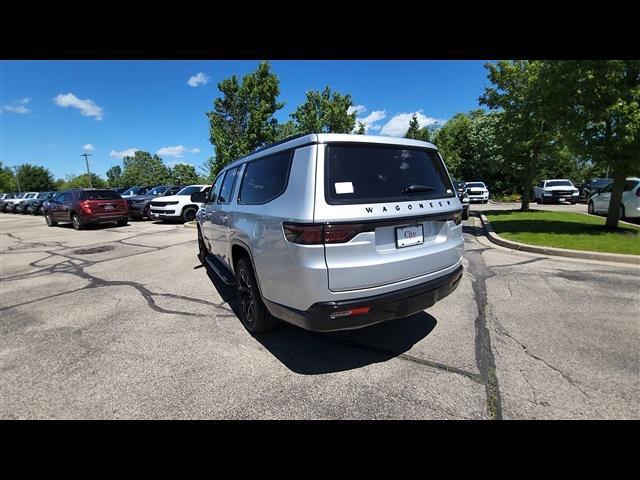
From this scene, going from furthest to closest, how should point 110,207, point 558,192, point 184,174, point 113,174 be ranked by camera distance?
point 113,174 → point 184,174 → point 558,192 → point 110,207

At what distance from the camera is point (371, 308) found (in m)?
2.38

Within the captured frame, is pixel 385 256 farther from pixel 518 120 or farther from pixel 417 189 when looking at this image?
pixel 518 120

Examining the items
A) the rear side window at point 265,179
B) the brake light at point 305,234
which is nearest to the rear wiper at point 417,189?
the brake light at point 305,234

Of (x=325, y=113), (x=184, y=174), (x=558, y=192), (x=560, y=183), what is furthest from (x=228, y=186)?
(x=184, y=174)

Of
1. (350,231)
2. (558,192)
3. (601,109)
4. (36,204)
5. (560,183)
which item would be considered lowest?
(558,192)

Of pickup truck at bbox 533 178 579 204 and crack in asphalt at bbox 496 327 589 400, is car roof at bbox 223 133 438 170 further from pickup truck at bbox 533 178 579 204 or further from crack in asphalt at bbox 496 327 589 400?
pickup truck at bbox 533 178 579 204

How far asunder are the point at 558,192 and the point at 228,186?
25424mm

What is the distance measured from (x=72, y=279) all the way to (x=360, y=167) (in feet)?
21.2

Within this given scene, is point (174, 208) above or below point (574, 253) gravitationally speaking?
above

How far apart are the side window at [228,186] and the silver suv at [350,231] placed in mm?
1190

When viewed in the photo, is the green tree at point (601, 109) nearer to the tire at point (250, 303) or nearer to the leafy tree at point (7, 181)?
the tire at point (250, 303)

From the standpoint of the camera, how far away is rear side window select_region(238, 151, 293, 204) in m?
2.73
